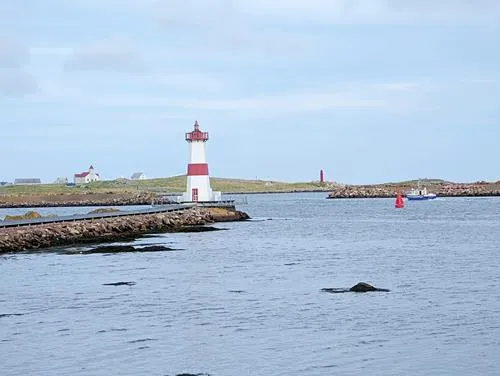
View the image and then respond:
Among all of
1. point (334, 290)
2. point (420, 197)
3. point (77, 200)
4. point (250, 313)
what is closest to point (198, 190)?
point (334, 290)

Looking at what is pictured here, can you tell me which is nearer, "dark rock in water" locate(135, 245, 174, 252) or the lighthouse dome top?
"dark rock in water" locate(135, 245, 174, 252)

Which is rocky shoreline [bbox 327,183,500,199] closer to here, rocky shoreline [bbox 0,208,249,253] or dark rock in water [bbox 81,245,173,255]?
rocky shoreline [bbox 0,208,249,253]

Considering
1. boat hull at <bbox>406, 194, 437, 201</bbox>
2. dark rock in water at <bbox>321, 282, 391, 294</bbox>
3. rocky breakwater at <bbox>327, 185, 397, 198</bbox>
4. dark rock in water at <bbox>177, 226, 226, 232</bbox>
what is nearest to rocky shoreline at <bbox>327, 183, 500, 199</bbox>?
rocky breakwater at <bbox>327, 185, 397, 198</bbox>

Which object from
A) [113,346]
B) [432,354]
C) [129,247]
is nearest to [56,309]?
[113,346]

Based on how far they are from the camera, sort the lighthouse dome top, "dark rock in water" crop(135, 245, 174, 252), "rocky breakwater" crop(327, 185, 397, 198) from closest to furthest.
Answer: "dark rock in water" crop(135, 245, 174, 252), the lighthouse dome top, "rocky breakwater" crop(327, 185, 397, 198)

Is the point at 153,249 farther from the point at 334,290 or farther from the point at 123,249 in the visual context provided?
the point at 334,290

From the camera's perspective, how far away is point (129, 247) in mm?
43719

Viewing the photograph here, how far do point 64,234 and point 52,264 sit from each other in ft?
36.5

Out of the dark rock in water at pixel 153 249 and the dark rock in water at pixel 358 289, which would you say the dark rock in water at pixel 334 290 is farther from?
the dark rock in water at pixel 153 249

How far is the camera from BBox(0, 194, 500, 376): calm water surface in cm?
1723

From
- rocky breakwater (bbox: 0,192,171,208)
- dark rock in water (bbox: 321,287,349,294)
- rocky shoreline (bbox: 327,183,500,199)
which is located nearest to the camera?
dark rock in water (bbox: 321,287,349,294)

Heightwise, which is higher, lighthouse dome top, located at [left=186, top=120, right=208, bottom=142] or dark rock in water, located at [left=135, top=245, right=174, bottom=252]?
lighthouse dome top, located at [left=186, top=120, right=208, bottom=142]

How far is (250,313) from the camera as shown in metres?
23.1

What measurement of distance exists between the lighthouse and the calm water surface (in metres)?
32.4
